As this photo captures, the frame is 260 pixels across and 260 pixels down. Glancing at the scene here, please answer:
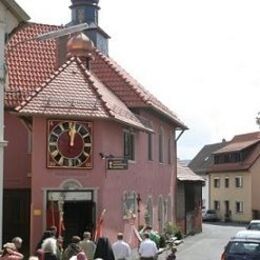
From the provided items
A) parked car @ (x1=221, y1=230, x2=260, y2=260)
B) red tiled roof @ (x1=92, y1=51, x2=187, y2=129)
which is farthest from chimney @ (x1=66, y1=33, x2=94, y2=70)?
parked car @ (x1=221, y1=230, x2=260, y2=260)

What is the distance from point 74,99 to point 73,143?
1766 mm

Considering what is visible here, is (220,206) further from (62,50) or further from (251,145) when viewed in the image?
(62,50)

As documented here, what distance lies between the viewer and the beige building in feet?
227

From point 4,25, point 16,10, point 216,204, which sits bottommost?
point 216,204

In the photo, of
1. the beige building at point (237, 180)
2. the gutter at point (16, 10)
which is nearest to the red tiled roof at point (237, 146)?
the beige building at point (237, 180)

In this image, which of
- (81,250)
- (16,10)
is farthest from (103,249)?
(16,10)

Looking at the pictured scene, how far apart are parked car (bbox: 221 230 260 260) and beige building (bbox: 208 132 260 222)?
151ft

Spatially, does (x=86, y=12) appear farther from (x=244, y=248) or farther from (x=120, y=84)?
(x=244, y=248)

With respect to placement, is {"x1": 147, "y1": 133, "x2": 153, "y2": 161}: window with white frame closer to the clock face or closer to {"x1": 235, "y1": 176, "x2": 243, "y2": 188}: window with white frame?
the clock face

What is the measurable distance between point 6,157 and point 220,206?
4924cm

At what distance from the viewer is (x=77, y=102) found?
2717 cm

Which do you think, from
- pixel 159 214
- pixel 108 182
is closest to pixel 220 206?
pixel 159 214

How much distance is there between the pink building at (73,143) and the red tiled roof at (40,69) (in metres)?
0.05

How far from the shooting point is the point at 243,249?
2259 centimetres
